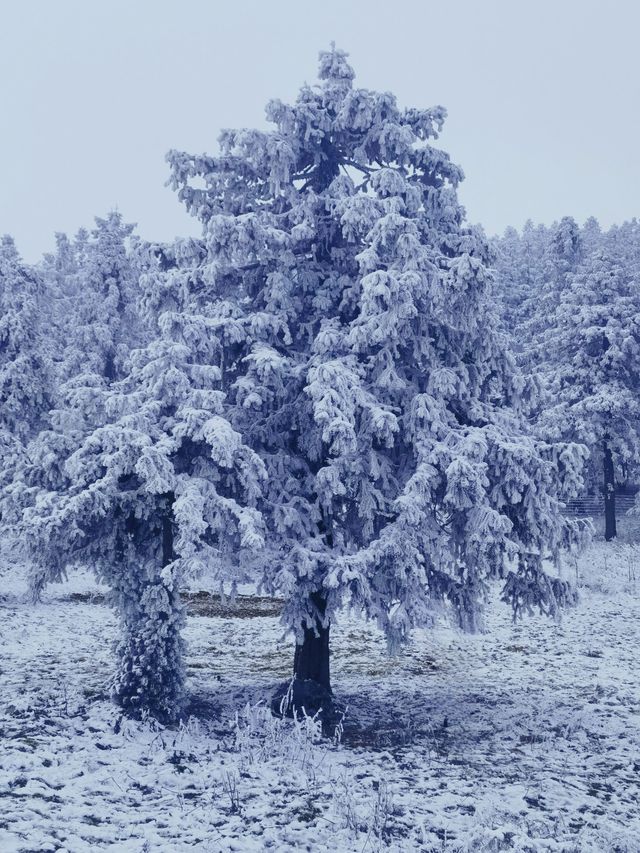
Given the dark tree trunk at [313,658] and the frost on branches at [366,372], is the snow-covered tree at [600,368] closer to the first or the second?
the frost on branches at [366,372]

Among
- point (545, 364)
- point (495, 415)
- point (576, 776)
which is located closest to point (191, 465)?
point (495, 415)

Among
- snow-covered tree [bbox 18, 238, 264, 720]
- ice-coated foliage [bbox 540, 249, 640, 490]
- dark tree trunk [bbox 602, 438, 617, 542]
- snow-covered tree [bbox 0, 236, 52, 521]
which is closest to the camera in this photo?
snow-covered tree [bbox 18, 238, 264, 720]

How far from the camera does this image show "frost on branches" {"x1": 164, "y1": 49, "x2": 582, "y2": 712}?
975cm

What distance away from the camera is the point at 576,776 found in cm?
878

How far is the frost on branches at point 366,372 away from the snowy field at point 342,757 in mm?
1682

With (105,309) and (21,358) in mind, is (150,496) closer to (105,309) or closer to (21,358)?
(21,358)

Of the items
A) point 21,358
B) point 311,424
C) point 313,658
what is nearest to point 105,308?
point 21,358

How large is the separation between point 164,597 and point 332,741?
10.4 feet

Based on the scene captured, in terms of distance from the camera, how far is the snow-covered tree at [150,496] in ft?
28.4

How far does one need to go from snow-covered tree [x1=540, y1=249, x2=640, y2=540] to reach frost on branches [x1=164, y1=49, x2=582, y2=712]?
17768 millimetres

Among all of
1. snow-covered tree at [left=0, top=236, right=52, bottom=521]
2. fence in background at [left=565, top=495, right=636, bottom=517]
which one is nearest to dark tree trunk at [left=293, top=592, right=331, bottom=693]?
snow-covered tree at [left=0, top=236, right=52, bottom=521]

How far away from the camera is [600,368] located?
97.1 feet

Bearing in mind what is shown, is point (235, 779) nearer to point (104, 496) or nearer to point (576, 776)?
point (104, 496)

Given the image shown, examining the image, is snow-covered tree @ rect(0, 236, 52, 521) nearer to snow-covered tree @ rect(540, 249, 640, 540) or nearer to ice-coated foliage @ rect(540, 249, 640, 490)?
snow-covered tree @ rect(540, 249, 640, 540)
